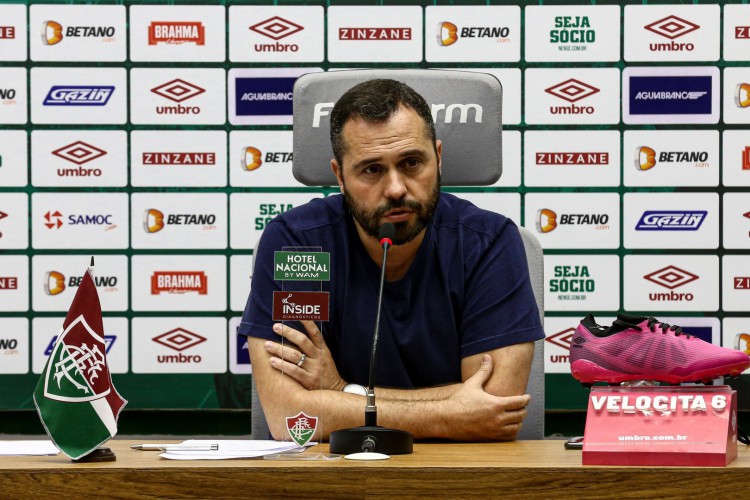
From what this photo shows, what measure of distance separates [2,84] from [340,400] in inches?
87.0

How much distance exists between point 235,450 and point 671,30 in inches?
101

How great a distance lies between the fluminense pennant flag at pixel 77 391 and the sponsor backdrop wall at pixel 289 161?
2.05 meters

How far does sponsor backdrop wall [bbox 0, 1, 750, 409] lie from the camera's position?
3.31 metres

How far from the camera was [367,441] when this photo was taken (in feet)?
4.34

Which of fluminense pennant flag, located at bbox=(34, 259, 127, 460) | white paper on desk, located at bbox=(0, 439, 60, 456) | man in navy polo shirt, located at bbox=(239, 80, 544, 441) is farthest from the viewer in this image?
man in navy polo shirt, located at bbox=(239, 80, 544, 441)

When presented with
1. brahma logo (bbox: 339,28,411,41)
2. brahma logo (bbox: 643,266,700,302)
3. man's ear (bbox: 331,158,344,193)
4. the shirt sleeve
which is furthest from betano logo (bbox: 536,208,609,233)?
man's ear (bbox: 331,158,344,193)

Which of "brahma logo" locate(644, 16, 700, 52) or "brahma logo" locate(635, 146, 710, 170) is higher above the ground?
"brahma logo" locate(644, 16, 700, 52)

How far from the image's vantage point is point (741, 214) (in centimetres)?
332

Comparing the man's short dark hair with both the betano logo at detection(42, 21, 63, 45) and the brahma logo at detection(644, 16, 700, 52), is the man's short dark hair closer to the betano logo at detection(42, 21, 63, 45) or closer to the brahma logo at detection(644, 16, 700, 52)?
the brahma logo at detection(644, 16, 700, 52)

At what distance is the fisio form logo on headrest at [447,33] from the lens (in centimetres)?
333

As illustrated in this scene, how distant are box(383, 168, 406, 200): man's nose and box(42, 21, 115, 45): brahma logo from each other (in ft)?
6.07

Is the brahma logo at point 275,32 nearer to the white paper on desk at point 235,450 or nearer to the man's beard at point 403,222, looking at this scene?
the man's beard at point 403,222

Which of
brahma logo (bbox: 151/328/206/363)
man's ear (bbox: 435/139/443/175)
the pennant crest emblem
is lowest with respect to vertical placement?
brahma logo (bbox: 151/328/206/363)

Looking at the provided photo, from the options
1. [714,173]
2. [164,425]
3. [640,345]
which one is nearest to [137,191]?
[164,425]
